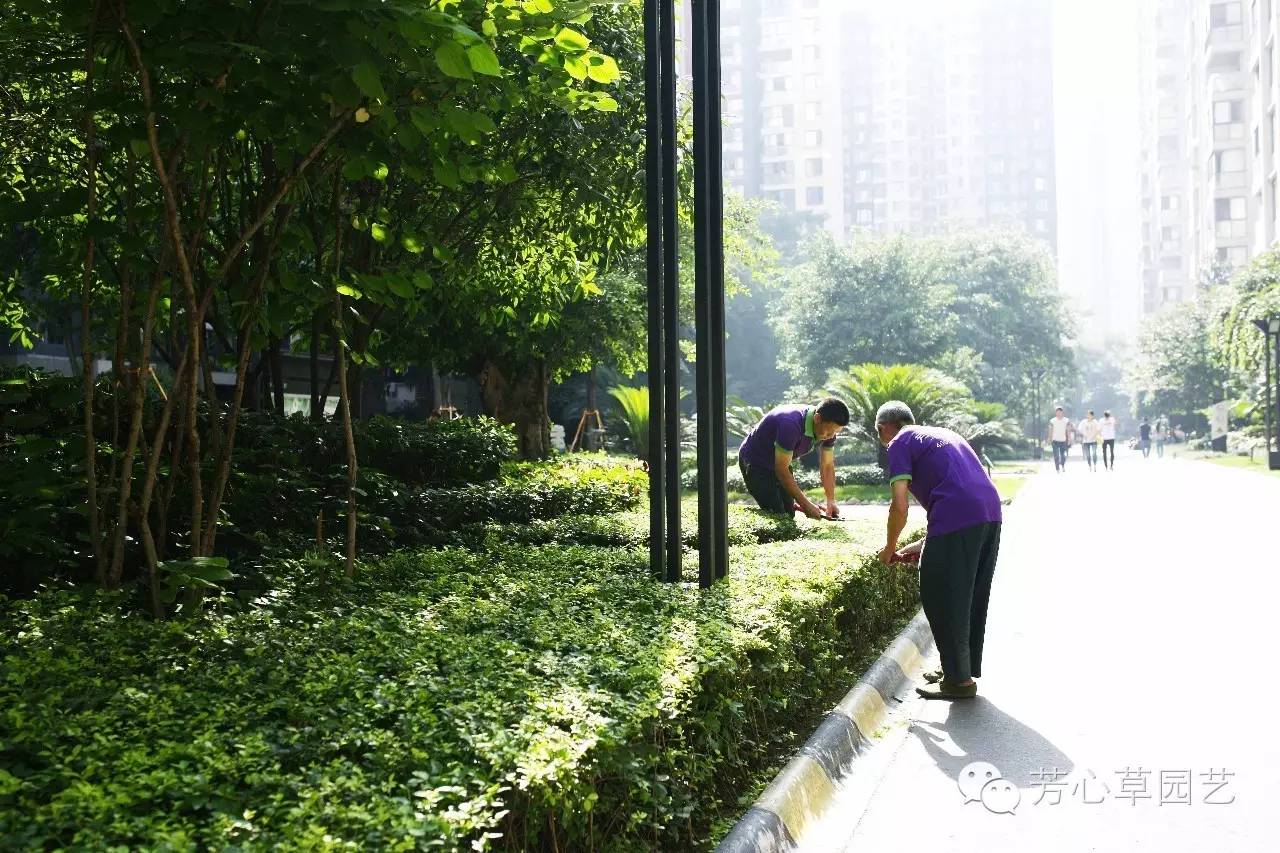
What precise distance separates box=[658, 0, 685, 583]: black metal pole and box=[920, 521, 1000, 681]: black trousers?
146 cm

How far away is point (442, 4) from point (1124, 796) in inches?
161

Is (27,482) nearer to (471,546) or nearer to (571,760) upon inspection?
(571,760)

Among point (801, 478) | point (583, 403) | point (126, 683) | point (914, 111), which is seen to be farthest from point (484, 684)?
point (914, 111)

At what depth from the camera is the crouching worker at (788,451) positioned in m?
9.91

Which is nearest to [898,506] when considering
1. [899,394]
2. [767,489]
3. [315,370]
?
[767,489]

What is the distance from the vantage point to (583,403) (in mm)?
43719

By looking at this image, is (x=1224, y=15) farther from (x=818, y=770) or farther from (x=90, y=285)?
(x=90, y=285)

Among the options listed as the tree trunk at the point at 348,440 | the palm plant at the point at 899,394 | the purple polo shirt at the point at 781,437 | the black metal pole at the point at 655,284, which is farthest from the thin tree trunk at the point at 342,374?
the palm plant at the point at 899,394

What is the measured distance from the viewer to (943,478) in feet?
23.0

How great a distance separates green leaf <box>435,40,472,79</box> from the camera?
4.14 meters

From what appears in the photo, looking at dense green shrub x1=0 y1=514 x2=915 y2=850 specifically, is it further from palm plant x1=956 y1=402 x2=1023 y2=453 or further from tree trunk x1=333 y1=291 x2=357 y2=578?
palm plant x1=956 y1=402 x2=1023 y2=453

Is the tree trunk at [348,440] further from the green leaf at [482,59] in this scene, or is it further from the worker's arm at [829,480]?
the worker's arm at [829,480]

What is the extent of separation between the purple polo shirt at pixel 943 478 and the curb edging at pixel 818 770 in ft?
3.26

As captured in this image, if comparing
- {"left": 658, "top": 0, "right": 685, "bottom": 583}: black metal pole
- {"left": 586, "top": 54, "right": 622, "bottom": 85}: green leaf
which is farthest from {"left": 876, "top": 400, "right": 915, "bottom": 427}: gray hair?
{"left": 586, "top": 54, "right": 622, "bottom": 85}: green leaf
